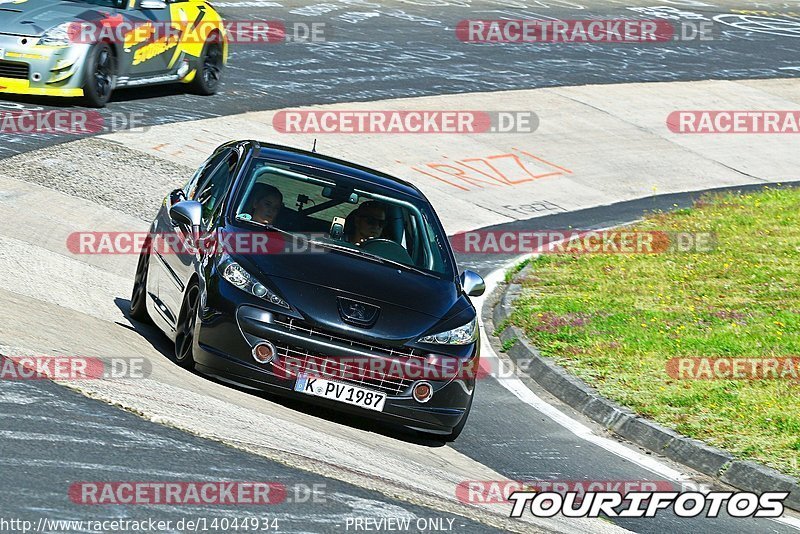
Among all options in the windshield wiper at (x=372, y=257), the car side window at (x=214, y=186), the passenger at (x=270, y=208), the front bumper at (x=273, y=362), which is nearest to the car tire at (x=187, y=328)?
the front bumper at (x=273, y=362)

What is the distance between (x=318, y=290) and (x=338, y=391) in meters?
0.65

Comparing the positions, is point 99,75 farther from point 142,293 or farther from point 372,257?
point 372,257

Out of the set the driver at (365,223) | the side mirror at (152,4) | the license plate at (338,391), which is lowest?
the license plate at (338,391)

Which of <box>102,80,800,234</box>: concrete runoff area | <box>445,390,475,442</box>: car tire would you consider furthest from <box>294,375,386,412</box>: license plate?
<box>102,80,800,234</box>: concrete runoff area

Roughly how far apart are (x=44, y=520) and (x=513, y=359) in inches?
254

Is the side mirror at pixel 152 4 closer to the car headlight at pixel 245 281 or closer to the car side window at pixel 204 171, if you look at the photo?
the car side window at pixel 204 171

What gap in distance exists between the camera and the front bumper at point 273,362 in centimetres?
809

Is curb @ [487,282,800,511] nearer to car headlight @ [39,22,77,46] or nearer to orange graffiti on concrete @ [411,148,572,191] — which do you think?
orange graffiti on concrete @ [411,148,572,191]

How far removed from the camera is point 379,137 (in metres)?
19.6

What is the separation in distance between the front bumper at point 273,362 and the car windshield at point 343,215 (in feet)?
3.39

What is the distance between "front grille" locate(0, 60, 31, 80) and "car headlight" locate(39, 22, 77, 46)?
15.9 inches

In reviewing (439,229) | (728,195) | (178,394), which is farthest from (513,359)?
(728,195)

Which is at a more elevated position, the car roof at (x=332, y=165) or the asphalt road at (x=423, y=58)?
the car roof at (x=332, y=165)

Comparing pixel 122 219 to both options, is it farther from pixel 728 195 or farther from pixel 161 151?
pixel 728 195
